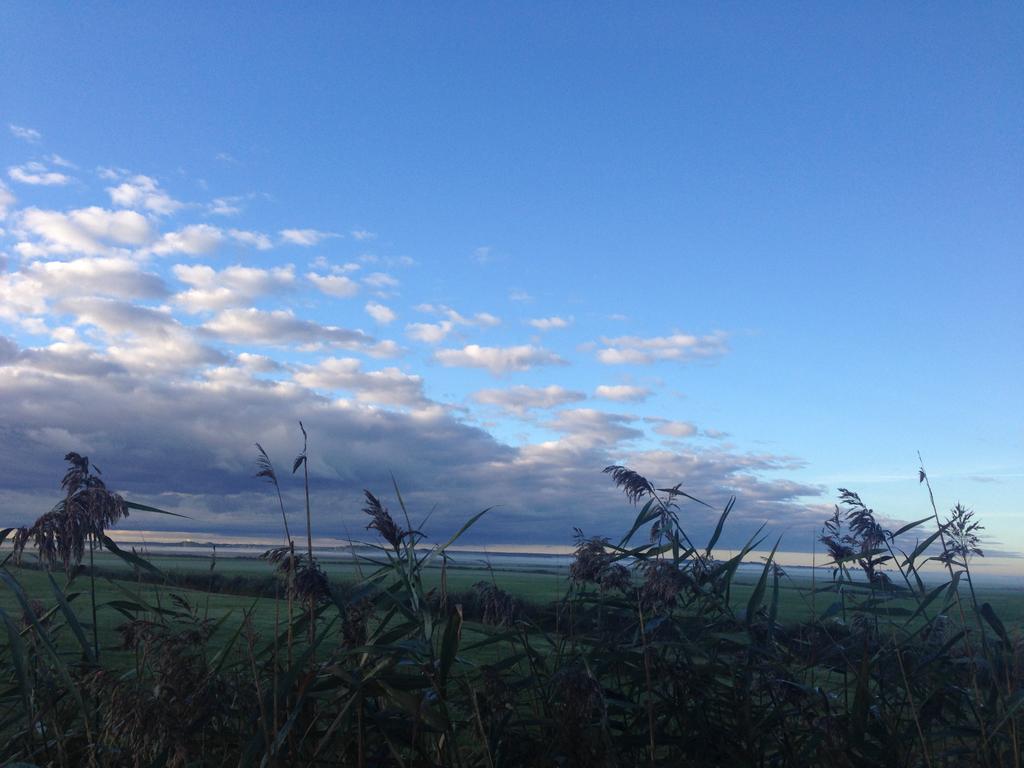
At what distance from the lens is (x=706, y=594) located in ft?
11.5

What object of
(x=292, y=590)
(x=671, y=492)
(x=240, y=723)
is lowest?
(x=240, y=723)

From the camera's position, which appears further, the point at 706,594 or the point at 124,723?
the point at 706,594

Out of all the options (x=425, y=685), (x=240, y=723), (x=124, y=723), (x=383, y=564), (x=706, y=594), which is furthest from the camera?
(x=706, y=594)

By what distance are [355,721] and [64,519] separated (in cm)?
117

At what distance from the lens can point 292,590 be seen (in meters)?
2.45

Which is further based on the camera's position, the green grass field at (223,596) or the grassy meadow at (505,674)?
the green grass field at (223,596)

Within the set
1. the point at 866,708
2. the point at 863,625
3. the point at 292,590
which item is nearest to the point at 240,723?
the point at 292,590

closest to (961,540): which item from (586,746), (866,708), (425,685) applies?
(866,708)

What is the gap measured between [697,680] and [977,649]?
148 cm

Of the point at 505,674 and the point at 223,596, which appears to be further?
the point at 223,596

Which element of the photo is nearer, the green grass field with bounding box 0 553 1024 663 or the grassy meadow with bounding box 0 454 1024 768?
the grassy meadow with bounding box 0 454 1024 768

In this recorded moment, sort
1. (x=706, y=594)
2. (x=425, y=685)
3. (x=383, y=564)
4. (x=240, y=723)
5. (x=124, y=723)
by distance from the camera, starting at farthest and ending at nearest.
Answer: (x=706, y=594) → (x=383, y=564) → (x=240, y=723) → (x=425, y=685) → (x=124, y=723)

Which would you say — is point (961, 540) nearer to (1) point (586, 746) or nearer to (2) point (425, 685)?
(1) point (586, 746)

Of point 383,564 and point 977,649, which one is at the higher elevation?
point 383,564
